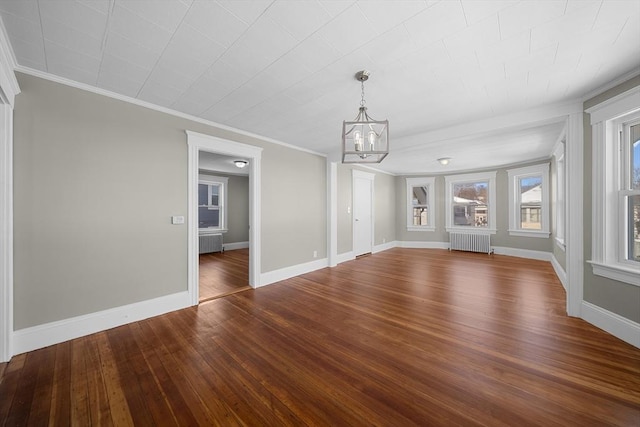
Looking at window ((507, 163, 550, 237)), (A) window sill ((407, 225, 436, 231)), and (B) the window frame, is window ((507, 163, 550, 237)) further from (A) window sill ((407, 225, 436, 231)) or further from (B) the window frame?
(B) the window frame

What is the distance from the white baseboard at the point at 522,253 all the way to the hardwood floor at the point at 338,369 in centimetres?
343

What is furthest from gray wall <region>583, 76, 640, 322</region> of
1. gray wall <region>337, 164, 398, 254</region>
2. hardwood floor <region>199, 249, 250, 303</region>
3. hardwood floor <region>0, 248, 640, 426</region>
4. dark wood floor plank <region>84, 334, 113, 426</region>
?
hardwood floor <region>199, 249, 250, 303</region>

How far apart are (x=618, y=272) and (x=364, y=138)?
9.14 ft

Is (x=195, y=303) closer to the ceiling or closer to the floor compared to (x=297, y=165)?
closer to the floor

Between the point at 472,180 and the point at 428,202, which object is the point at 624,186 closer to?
the point at 472,180

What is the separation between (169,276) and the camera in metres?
2.88

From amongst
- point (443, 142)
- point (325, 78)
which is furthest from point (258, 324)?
point (443, 142)

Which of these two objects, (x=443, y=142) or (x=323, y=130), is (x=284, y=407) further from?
(x=443, y=142)

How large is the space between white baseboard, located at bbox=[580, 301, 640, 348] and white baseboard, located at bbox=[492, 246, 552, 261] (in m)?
3.82

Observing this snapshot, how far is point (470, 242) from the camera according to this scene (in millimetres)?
6703

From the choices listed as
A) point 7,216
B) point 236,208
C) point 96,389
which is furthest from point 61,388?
point 236,208

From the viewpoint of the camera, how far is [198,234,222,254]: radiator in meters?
6.74

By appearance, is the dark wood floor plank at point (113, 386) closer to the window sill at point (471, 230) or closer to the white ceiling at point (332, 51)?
the white ceiling at point (332, 51)

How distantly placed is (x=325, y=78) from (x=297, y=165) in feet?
7.84
